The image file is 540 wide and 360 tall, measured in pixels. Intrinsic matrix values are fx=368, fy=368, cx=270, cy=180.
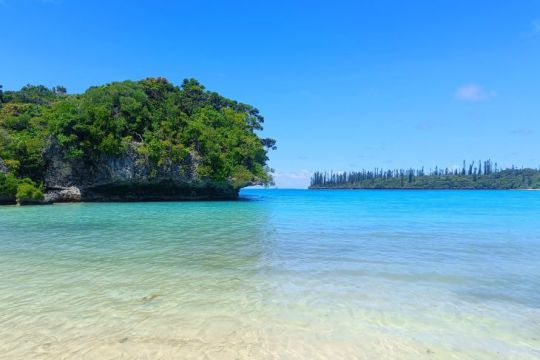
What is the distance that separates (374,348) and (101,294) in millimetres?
3656

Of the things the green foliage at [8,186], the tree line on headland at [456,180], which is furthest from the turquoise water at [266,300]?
the tree line on headland at [456,180]

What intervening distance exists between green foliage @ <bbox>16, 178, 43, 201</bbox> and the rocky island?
6 centimetres

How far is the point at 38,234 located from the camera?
10961 millimetres

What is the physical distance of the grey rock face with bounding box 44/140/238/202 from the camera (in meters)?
29.0

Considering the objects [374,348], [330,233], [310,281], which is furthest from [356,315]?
[330,233]

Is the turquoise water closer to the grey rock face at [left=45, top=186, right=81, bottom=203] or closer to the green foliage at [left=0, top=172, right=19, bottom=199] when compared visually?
the green foliage at [left=0, top=172, right=19, bottom=199]

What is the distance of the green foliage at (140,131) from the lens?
27.9m

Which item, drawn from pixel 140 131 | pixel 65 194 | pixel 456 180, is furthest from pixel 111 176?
pixel 456 180

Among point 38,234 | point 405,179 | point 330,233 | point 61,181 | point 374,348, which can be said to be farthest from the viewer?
point 405,179

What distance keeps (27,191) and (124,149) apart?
736cm

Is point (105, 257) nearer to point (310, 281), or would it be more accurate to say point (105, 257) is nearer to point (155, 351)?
point (310, 281)

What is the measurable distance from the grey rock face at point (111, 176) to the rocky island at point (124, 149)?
0.07m

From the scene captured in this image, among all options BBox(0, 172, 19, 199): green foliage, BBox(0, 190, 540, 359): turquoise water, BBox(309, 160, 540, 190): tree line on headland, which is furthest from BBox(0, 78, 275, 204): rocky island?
BBox(309, 160, 540, 190): tree line on headland

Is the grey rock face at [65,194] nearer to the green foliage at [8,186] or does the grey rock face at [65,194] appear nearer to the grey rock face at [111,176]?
the grey rock face at [111,176]
